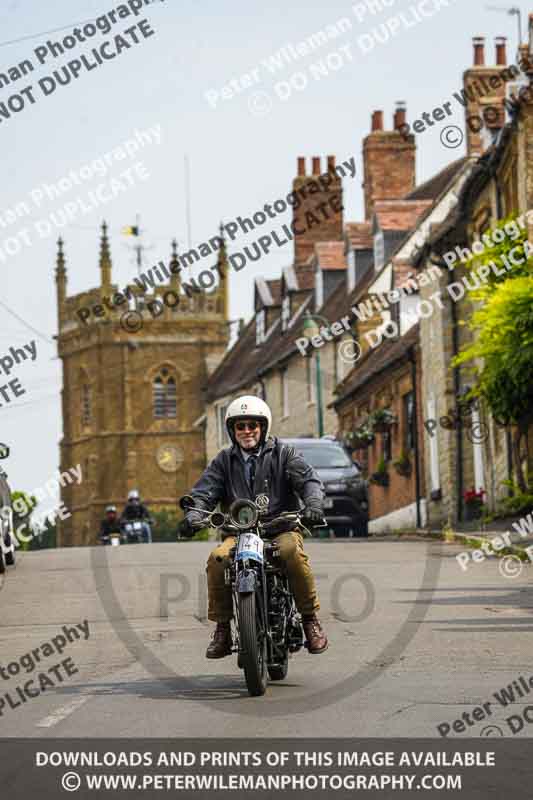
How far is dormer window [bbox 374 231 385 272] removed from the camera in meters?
50.5

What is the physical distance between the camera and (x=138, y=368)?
112 m

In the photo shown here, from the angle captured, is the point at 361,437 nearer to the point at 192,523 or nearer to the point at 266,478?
the point at 266,478

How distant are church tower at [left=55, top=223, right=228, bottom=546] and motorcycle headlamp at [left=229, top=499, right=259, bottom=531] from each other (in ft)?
329

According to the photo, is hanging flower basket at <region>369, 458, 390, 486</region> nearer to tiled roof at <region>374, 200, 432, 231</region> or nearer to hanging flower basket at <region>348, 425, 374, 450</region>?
hanging flower basket at <region>348, 425, 374, 450</region>

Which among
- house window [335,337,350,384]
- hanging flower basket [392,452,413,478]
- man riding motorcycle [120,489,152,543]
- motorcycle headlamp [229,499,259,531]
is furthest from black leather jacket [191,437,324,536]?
house window [335,337,350,384]

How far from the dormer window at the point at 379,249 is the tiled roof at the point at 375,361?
8.32 ft

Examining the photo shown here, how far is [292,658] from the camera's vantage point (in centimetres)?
1253

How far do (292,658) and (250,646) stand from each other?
8.55ft

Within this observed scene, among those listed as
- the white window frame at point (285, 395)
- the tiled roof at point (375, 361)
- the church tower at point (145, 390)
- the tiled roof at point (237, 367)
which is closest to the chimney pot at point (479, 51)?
the tiled roof at point (375, 361)

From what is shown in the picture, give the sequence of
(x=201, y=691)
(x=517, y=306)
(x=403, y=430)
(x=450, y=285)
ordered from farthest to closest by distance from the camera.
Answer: (x=403, y=430) → (x=450, y=285) → (x=517, y=306) → (x=201, y=691)

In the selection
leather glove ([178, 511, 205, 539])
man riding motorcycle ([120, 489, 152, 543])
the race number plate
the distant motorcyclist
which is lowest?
the race number plate
